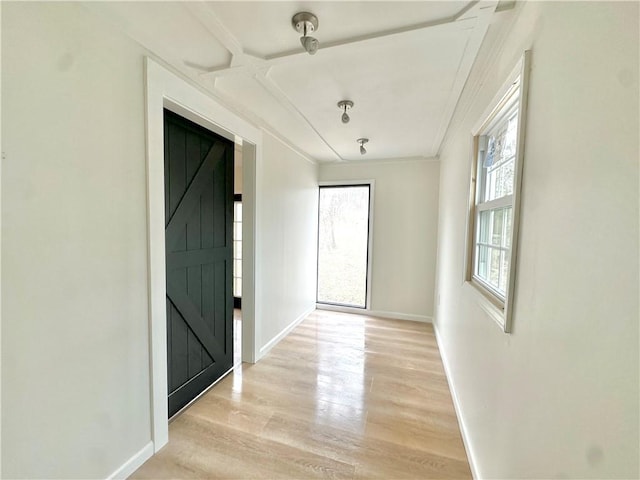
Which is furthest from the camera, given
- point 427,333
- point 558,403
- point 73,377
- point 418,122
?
point 427,333

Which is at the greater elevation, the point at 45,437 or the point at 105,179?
the point at 105,179

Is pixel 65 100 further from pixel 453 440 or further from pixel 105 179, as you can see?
pixel 453 440

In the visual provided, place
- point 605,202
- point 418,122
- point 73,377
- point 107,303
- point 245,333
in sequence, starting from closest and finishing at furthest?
point 605,202 → point 73,377 → point 107,303 → point 418,122 → point 245,333

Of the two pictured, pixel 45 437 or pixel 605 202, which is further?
pixel 45 437

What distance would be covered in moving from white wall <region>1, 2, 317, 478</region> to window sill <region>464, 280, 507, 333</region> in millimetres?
1904

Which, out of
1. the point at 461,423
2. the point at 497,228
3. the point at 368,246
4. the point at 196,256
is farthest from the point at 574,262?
the point at 368,246

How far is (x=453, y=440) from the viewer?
71.1 inches

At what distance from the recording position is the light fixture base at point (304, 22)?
1239mm

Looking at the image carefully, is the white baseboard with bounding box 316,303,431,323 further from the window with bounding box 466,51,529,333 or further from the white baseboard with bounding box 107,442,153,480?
the white baseboard with bounding box 107,442,153,480

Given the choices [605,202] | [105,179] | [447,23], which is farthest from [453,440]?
[105,179]

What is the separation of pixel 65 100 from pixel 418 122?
2.53 meters

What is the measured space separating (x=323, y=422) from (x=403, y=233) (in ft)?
9.37

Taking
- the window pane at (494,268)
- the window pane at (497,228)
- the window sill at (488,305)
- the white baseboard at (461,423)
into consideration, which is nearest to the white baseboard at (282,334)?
the white baseboard at (461,423)

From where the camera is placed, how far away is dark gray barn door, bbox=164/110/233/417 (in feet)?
6.35
